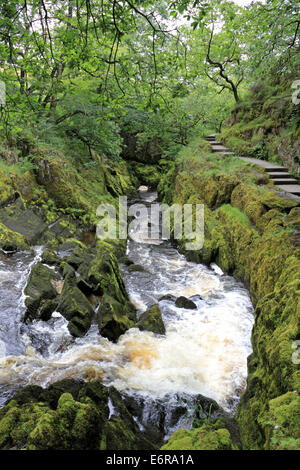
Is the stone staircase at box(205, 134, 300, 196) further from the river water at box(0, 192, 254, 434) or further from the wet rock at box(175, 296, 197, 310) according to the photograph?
the wet rock at box(175, 296, 197, 310)

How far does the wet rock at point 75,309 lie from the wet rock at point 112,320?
30 centimetres

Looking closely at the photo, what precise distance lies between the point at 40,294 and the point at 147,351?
2.83 meters

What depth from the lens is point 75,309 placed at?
20.2 feet

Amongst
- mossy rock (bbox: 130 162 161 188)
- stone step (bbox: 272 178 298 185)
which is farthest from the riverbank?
mossy rock (bbox: 130 162 161 188)

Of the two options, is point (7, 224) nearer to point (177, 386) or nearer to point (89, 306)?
point (89, 306)

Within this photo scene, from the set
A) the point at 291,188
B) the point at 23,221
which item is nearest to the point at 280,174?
the point at 291,188

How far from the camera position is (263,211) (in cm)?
820

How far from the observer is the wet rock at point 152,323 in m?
6.31

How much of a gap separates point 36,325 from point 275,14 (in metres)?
8.76

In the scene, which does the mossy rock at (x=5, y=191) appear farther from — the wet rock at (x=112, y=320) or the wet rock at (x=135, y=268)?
the wet rock at (x=112, y=320)

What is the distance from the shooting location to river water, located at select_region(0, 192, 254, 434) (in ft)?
15.1

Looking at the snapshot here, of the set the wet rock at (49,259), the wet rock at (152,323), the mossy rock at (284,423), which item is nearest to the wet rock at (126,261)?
the wet rock at (49,259)

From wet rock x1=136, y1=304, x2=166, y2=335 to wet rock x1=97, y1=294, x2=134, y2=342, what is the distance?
258mm

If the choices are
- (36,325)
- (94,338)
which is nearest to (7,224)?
(36,325)
